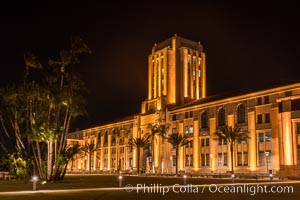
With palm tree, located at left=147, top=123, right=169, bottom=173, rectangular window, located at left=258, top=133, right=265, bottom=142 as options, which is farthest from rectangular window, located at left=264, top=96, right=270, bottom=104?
palm tree, located at left=147, top=123, right=169, bottom=173

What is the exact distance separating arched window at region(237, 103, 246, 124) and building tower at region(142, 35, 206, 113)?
30442mm

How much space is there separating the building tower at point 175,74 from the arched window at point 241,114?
30.4 m

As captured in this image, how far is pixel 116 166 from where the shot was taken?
12212cm

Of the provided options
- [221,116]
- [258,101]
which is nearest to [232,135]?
[258,101]

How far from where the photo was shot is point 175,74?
11056 cm

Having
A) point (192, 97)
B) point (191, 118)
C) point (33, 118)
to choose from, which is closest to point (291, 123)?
point (191, 118)

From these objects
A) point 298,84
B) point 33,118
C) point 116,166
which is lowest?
point 116,166

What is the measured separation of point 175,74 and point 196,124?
23.8m

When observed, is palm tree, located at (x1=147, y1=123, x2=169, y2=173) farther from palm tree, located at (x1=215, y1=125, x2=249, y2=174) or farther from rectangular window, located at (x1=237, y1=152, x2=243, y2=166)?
palm tree, located at (x1=215, y1=125, x2=249, y2=174)

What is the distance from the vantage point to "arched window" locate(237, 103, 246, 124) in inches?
3112

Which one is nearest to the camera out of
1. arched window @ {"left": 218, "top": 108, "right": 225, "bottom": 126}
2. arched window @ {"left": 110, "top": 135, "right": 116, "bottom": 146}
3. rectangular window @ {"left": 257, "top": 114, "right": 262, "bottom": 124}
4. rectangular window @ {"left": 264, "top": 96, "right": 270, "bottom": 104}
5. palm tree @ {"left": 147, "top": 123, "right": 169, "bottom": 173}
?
rectangular window @ {"left": 264, "top": 96, "right": 270, "bottom": 104}

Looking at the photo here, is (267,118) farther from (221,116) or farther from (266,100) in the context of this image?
(221,116)

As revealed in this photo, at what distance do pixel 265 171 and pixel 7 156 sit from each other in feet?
136

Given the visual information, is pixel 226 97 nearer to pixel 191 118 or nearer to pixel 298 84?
pixel 191 118
